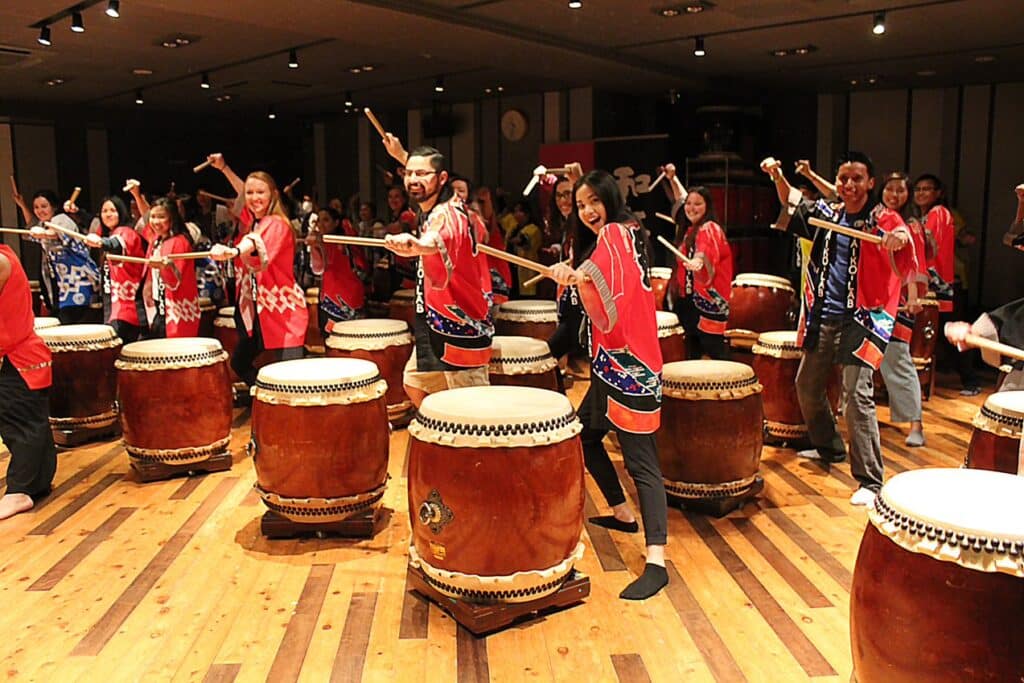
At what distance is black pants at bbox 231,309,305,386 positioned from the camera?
14.2 ft

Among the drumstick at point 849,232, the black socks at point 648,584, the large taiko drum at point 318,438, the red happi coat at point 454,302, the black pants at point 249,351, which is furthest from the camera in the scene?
the black pants at point 249,351

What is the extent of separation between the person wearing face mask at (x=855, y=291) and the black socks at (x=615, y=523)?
984 millimetres

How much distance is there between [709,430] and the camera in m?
3.54

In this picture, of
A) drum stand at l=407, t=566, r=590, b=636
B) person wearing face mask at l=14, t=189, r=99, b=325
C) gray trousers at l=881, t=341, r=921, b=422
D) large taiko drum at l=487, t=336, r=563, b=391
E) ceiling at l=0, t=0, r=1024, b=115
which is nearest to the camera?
drum stand at l=407, t=566, r=590, b=636

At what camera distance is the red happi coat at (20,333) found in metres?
3.68

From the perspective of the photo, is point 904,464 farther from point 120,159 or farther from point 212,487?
point 120,159

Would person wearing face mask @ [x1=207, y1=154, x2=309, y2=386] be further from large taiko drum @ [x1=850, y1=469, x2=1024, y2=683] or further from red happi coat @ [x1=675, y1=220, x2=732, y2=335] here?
large taiko drum @ [x1=850, y1=469, x2=1024, y2=683]

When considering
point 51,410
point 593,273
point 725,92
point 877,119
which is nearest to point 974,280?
point 877,119

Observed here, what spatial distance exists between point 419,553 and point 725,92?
745 centimetres

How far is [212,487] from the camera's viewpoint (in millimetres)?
4141

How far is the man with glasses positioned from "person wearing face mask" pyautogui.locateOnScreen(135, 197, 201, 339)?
74.8 inches

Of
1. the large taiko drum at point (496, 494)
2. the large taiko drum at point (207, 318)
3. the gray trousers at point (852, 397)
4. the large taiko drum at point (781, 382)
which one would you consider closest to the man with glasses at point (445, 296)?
the large taiko drum at point (496, 494)

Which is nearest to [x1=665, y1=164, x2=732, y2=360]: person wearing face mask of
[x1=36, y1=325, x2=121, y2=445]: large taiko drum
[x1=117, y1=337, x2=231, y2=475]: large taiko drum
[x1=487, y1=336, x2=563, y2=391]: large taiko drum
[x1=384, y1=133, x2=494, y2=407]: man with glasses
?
[x1=487, y1=336, x2=563, y2=391]: large taiko drum

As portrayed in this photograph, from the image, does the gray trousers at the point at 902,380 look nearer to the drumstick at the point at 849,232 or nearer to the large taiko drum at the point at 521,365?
the drumstick at the point at 849,232
